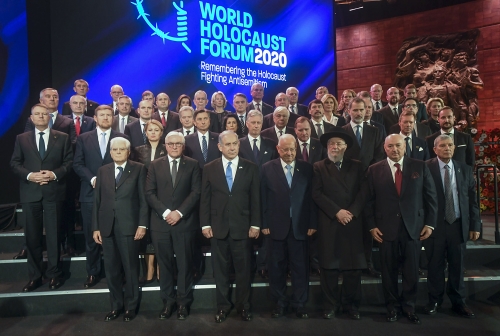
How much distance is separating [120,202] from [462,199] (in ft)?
9.98

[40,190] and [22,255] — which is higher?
[40,190]

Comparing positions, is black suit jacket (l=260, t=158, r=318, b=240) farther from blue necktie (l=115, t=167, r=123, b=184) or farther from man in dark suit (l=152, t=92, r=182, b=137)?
man in dark suit (l=152, t=92, r=182, b=137)

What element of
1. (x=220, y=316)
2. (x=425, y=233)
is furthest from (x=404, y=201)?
(x=220, y=316)

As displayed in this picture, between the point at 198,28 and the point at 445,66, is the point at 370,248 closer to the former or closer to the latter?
the point at 198,28

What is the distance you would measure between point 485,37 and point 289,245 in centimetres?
799

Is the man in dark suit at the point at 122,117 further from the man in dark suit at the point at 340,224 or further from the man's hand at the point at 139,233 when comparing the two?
the man in dark suit at the point at 340,224

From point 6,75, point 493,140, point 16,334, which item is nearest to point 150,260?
point 16,334

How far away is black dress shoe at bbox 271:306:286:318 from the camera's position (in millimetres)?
3682

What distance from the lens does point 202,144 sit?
446 centimetres

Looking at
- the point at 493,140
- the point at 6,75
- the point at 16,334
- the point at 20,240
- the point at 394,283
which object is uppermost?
the point at 6,75

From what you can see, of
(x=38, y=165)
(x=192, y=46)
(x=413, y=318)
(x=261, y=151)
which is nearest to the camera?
(x=413, y=318)

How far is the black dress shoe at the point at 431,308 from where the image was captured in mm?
3676

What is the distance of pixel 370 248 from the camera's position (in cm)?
421

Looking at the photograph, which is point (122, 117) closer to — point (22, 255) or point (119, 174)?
point (119, 174)
